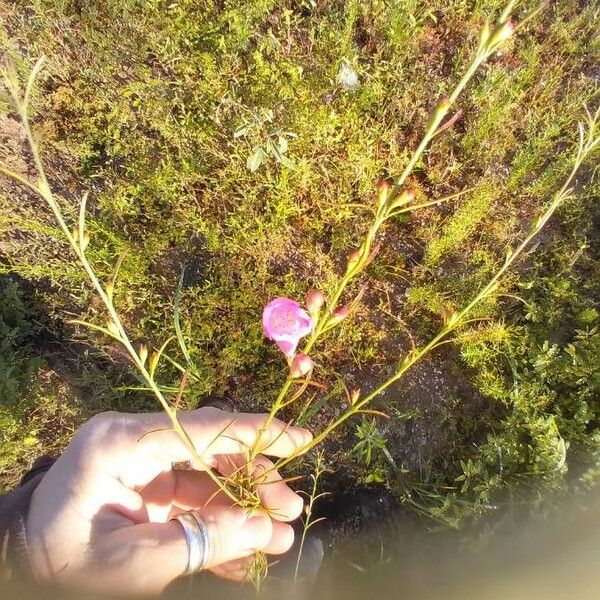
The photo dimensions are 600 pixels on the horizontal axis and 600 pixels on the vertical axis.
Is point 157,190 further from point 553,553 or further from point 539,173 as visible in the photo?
point 553,553

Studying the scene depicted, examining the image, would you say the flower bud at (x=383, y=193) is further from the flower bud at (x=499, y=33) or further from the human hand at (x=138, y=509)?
the human hand at (x=138, y=509)

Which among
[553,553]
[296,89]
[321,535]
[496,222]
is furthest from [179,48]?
[553,553]

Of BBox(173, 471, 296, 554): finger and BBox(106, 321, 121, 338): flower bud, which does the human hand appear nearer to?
BBox(173, 471, 296, 554): finger

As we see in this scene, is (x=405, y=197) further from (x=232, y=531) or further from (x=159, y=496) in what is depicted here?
(x=159, y=496)

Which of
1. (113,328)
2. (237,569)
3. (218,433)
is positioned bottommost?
(237,569)

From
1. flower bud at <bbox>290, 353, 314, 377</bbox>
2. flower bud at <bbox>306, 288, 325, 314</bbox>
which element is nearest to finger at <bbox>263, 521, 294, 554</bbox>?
flower bud at <bbox>290, 353, 314, 377</bbox>

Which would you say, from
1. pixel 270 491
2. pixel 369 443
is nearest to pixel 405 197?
pixel 270 491

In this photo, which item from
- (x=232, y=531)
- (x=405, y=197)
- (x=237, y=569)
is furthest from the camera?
(x=237, y=569)
